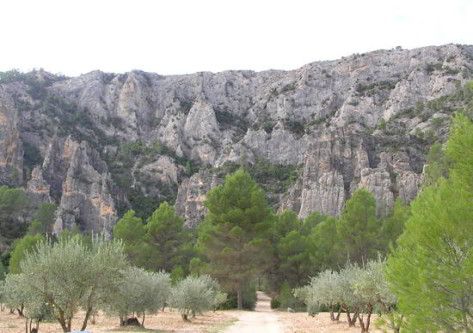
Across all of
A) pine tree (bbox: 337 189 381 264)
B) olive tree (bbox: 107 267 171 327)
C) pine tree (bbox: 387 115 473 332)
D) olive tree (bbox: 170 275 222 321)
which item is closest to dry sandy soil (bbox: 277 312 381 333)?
olive tree (bbox: 170 275 222 321)

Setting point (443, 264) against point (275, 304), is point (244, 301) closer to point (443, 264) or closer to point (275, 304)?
point (275, 304)

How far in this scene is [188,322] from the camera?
2969 centimetres

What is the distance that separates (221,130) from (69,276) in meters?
126

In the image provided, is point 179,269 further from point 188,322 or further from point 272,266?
point 188,322

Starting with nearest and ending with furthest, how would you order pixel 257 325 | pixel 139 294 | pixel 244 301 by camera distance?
pixel 139 294 → pixel 257 325 → pixel 244 301

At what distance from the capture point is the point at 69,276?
17578 mm

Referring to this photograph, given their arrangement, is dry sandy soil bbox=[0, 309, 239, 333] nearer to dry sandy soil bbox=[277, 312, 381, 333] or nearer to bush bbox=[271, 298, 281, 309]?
dry sandy soil bbox=[277, 312, 381, 333]

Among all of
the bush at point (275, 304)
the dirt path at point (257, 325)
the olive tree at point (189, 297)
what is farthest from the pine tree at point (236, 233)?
the olive tree at point (189, 297)

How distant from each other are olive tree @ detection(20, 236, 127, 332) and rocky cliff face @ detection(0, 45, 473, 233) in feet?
226

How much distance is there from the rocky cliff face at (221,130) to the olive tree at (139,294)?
61571mm

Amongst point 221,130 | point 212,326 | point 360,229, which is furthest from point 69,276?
point 221,130

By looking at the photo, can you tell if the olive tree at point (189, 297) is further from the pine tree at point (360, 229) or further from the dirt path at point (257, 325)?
the pine tree at point (360, 229)

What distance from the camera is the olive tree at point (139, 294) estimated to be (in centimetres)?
2344

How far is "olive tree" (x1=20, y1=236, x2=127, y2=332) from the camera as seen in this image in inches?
689
